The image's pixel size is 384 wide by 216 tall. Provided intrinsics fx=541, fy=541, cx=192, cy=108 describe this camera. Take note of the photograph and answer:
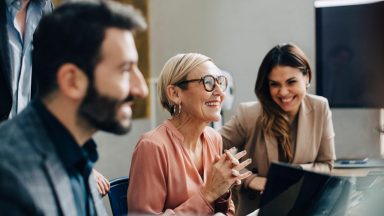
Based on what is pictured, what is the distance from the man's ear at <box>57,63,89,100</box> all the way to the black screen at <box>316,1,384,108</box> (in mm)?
2436

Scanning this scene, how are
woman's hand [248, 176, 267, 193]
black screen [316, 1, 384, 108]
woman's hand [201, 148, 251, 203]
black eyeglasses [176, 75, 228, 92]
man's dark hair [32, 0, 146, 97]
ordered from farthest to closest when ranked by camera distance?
black screen [316, 1, 384, 108]
woman's hand [248, 176, 267, 193]
black eyeglasses [176, 75, 228, 92]
woman's hand [201, 148, 251, 203]
man's dark hair [32, 0, 146, 97]

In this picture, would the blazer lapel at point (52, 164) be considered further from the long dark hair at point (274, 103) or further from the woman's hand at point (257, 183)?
the long dark hair at point (274, 103)

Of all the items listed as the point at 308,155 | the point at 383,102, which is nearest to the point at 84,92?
the point at 308,155

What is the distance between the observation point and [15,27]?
124 cm

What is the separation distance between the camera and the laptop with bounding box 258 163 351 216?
0.97m

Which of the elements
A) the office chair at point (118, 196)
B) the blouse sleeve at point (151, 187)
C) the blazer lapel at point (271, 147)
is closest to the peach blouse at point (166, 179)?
the blouse sleeve at point (151, 187)

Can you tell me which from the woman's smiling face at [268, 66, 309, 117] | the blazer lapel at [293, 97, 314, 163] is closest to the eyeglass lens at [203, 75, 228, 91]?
the woman's smiling face at [268, 66, 309, 117]

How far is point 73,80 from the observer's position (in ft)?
2.52

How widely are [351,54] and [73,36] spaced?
8.12 feet

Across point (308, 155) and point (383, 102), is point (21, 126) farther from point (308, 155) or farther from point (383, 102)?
point (383, 102)

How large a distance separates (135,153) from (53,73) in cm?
74

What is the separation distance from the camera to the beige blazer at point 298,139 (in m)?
→ 2.02

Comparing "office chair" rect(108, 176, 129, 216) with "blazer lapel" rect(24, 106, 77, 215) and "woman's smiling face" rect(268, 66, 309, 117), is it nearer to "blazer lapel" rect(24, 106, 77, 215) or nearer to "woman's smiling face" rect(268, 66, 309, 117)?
"woman's smiling face" rect(268, 66, 309, 117)

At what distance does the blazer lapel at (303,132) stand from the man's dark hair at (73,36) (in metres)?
1.36
